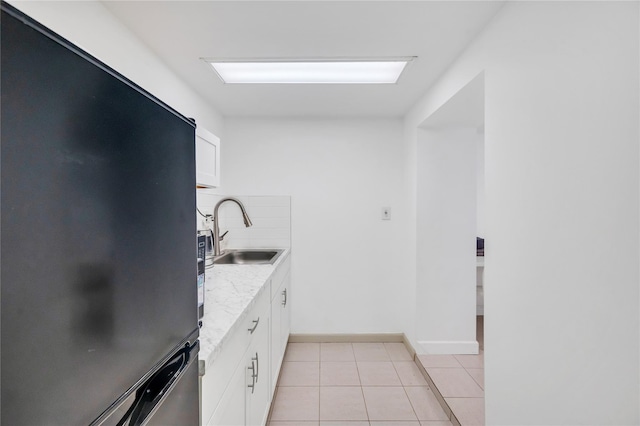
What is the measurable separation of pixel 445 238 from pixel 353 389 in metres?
1.40

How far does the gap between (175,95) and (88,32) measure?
27.7 inches

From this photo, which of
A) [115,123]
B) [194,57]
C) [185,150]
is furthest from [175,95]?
[115,123]

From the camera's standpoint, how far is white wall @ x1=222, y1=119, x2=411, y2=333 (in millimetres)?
2873

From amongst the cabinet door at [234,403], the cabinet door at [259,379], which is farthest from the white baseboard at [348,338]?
the cabinet door at [234,403]

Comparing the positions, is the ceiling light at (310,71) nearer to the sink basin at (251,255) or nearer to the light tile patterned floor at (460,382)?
the sink basin at (251,255)

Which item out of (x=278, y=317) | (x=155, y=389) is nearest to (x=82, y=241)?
(x=155, y=389)

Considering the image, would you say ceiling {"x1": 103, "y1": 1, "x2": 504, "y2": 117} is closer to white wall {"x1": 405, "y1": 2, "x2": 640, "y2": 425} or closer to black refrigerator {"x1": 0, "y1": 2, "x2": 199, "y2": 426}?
white wall {"x1": 405, "y1": 2, "x2": 640, "y2": 425}

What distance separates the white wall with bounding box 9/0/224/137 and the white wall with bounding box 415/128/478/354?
6.28 feet

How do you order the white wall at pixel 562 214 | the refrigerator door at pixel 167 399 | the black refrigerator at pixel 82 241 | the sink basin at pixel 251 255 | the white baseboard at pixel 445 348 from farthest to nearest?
1. the sink basin at pixel 251 255
2. the white baseboard at pixel 445 348
3. the white wall at pixel 562 214
4. the refrigerator door at pixel 167 399
5. the black refrigerator at pixel 82 241

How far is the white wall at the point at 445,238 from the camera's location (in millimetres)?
A: 2471

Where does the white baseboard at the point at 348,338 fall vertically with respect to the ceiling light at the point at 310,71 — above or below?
below

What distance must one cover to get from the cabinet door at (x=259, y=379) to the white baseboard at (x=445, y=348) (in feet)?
4.58

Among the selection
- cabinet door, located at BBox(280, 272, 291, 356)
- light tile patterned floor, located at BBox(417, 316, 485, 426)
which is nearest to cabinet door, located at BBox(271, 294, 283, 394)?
cabinet door, located at BBox(280, 272, 291, 356)

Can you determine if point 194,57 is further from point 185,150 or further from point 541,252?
point 541,252
